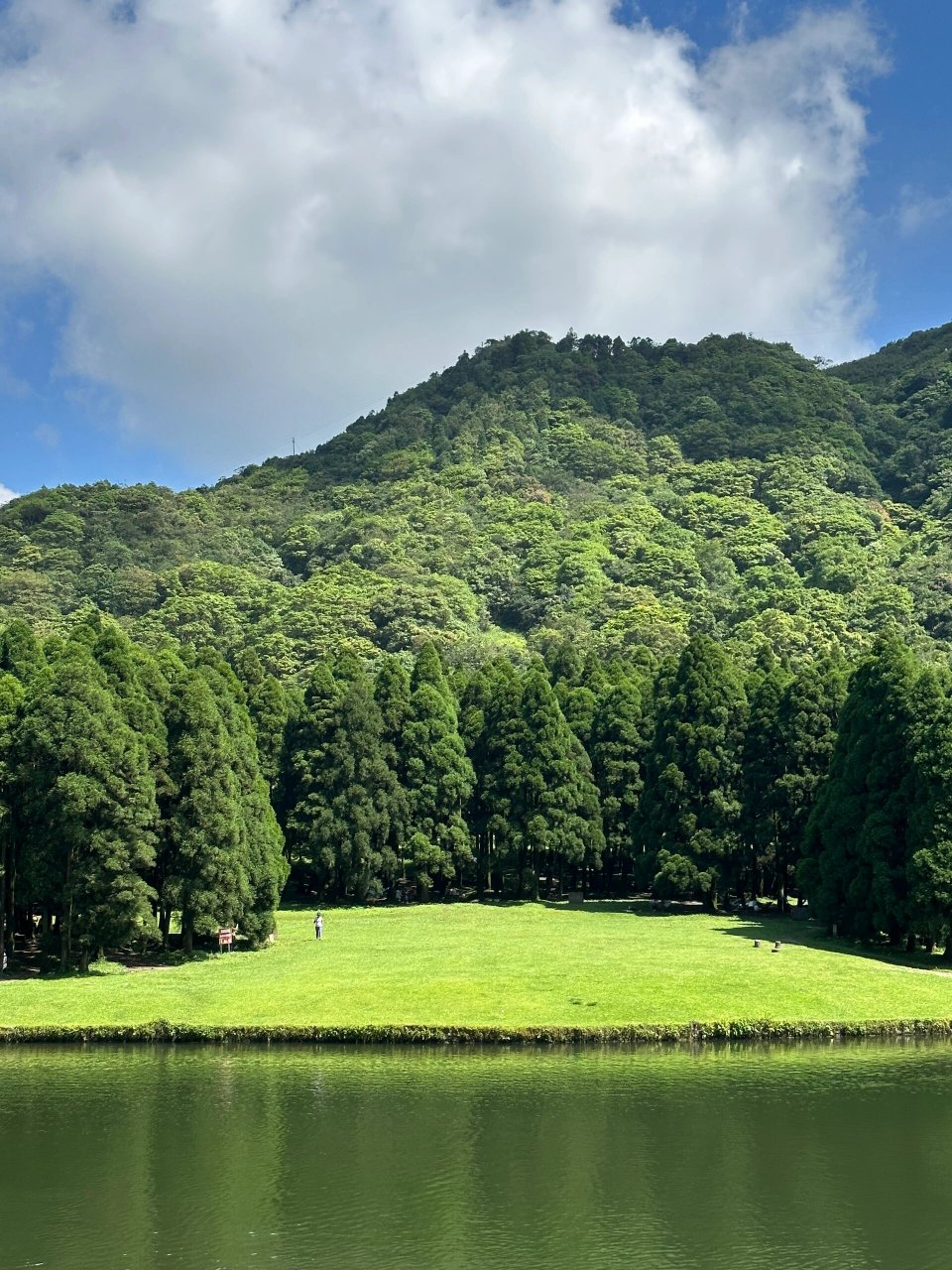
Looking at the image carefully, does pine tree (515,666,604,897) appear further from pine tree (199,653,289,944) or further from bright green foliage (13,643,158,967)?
bright green foliage (13,643,158,967)

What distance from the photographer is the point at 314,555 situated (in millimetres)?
176750

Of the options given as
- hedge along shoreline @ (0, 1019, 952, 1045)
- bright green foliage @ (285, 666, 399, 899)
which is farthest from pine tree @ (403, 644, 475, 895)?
hedge along shoreline @ (0, 1019, 952, 1045)

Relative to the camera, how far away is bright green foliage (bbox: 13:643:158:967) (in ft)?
137

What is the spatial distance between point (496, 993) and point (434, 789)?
32525 millimetres

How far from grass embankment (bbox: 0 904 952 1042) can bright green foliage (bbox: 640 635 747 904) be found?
43.0ft

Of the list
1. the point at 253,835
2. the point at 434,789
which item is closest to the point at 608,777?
the point at 434,789

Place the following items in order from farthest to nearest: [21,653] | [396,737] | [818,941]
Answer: [396,737], [21,653], [818,941]

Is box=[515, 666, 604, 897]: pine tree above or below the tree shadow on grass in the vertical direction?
above

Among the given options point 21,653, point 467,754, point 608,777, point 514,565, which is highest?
point 514,565

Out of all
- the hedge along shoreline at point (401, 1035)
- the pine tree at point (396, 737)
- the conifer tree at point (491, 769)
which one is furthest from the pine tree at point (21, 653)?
the conifer tree at point (491, 769)

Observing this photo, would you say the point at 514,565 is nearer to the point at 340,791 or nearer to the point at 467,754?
the point at 467,754

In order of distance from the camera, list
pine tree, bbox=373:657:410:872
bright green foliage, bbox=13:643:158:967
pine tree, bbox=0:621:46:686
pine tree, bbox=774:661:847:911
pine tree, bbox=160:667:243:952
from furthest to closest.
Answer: pine tree, bbox=373:657:410:872 → pine tree, bbox=774:661:847:911 → pine tree, bbox=0:621:46:686 → pine tree, bbox=160:667:243:952 → bright green foliage, bbox=13:643:158:967

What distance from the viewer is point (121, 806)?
4281 centimetres

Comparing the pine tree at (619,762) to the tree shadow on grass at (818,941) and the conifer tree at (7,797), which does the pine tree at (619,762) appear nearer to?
the tree shadow on grass at (818,941)
